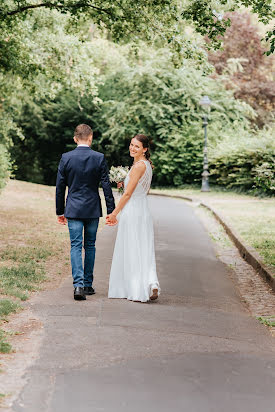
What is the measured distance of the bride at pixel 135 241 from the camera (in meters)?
7.50

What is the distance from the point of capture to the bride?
750 centimetres

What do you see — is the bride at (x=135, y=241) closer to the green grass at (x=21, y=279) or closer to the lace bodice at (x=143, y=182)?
the lace bodice at (x=143, y=182)

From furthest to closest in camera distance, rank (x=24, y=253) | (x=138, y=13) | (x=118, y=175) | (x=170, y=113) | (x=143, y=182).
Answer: (x=170, y=113)
(x=138, y=13)
(x=24, y=253)
(x=118, y=175)
(x=143, y=182)

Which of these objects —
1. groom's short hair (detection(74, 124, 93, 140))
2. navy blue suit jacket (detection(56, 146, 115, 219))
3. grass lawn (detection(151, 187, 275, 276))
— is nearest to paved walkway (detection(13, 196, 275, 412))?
navy blue suit jacket (detection(56, 146, 115, 219))

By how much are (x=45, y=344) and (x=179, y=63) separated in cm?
1062

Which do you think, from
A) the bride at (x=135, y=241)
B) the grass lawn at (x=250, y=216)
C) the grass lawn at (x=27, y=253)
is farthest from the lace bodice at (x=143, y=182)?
the grass lawn at (x=250, y=216)

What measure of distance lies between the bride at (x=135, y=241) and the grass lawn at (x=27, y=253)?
1.13 meters

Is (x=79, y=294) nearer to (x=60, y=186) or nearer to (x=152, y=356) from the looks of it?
(x=60, y=186)

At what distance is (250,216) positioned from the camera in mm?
17656

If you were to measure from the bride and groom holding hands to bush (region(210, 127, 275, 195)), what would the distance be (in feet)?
58.0

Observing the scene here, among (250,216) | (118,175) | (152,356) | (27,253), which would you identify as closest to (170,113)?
(250,216)

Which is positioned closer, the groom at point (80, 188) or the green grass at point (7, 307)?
the green grass at point (7, 307)

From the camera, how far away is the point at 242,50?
130 ft

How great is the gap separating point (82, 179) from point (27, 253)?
12.2 feet
